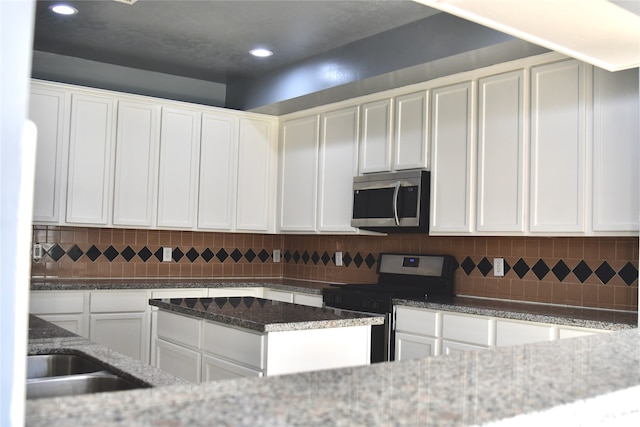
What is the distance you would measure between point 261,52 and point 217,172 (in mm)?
1158

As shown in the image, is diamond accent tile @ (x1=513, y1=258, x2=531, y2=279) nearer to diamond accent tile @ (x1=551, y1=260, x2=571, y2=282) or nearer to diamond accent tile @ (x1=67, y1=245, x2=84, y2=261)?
diamond accent tile @ (x1=551, y1=260, x2=571, y2=282)

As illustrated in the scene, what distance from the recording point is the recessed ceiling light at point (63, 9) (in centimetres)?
403

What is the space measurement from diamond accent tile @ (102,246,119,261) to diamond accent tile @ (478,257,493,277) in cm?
297

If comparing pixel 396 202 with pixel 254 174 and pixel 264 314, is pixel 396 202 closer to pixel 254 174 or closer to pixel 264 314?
pixel 254 174

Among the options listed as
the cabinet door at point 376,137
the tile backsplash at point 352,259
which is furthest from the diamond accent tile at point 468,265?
Answer: the cabinet door at point 376,137

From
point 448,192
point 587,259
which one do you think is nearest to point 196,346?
point 448,192

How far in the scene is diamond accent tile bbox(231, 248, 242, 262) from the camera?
5914 mm

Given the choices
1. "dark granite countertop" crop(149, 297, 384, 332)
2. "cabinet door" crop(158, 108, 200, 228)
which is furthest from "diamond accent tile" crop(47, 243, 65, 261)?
"dark granite countertop" crop(149, 297, 384, 332)

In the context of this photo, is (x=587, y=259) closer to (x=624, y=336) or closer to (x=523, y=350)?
(x=624, y=336)

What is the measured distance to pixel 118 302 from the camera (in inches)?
186

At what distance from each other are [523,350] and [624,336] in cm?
44

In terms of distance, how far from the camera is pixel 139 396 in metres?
0.91

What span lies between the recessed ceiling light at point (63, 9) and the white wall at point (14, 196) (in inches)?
147

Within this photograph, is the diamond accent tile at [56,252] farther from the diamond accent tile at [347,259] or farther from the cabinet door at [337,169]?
the diamond accent tile at [347,259]
